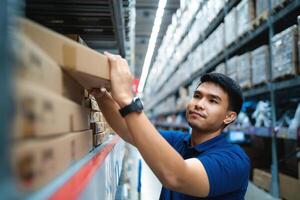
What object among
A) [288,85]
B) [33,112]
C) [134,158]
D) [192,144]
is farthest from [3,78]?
[134,158]

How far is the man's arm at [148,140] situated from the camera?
130 cm

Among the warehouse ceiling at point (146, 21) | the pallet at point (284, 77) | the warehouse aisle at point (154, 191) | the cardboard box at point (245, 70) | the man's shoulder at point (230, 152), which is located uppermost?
the warehouse ceiling at point (146, 21)

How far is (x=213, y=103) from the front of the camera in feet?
6.40

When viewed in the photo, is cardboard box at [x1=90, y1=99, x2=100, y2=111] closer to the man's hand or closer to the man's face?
the man's hand

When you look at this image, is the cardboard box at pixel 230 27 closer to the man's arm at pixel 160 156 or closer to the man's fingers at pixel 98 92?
the man's fingers at pixel 98 92

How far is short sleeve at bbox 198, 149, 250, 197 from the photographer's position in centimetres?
153

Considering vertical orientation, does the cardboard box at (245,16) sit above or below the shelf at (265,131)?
above

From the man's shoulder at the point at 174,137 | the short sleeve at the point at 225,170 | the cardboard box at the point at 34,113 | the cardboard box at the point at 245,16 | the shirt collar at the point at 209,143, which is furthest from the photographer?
the cardboard box at the point at 245,16

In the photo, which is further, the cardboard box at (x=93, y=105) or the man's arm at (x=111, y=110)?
the man's arm at (x=111, y=110)

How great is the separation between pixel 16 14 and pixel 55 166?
34 cm

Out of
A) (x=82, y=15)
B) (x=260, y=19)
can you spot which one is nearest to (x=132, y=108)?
(x=82, y=15)

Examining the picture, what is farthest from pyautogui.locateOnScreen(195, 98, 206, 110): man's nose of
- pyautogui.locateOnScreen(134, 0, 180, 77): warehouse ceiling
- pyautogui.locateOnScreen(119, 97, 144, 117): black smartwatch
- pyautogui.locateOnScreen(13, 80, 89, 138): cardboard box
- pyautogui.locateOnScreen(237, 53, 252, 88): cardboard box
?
pyautogui.locateOnScreen(134, 0, 180, 77): warehouse ceiling

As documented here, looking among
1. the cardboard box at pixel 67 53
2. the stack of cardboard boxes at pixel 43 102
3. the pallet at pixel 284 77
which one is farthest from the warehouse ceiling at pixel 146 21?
the stack of cardboard boxes at pixel 43 102

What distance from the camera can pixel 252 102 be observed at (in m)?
5.02
